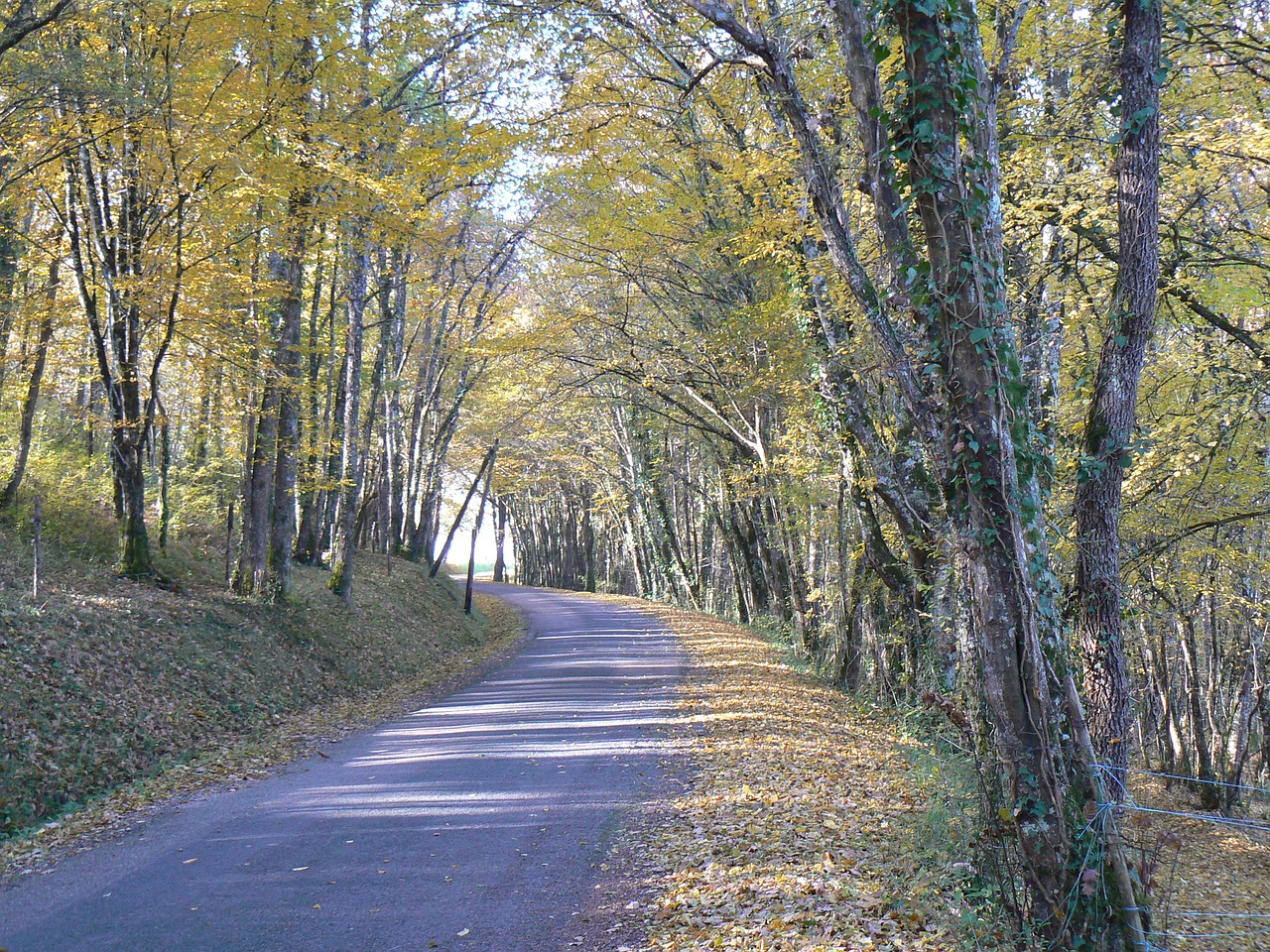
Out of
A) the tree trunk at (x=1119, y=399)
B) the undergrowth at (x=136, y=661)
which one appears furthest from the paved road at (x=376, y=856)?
the tree trunk at (x=1119, y=399)

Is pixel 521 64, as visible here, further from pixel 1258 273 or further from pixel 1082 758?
pixel 1082 758

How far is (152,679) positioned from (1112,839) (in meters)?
9.60

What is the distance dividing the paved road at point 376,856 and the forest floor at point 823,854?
54 cm

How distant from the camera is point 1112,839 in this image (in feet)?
12.6

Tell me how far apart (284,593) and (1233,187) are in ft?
46.8

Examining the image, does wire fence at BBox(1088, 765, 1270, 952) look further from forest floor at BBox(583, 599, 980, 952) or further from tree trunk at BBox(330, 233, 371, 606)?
tree trunk at BBox(330, 233, 371, 606)

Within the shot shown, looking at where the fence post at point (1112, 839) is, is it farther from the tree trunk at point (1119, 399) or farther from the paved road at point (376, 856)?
the paved road at point (376, 856)

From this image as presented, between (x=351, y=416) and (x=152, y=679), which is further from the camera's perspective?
(x=351, y=416)

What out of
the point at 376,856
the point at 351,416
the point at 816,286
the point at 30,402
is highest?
the point at 816,286

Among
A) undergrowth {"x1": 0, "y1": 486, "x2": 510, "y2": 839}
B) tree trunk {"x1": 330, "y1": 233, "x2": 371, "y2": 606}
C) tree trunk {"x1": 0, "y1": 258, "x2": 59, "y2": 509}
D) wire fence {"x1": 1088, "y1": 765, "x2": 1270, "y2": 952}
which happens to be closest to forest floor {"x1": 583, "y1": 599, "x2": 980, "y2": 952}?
wire fence {"x1": 1088, "y1": 765, "x2": 1270, "y2": 952}

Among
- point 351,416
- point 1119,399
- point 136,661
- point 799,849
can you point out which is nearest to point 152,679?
point 136,661

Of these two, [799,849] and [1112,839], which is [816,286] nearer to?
[799,849]

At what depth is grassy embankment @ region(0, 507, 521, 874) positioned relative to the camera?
6905mm

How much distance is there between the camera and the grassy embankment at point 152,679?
691cm
